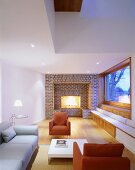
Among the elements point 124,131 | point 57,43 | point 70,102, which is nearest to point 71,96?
point 70,102

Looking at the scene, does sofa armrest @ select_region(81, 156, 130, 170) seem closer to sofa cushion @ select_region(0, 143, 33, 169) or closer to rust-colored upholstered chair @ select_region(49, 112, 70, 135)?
sofa cushion @ select_region(0, 143, 33, 169)

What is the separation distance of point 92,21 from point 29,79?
436 centimetres

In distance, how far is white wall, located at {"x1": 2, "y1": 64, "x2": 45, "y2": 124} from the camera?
6285 millimetres

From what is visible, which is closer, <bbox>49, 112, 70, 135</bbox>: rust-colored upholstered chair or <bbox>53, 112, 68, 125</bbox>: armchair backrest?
<bbox>49, 112, 70, 135</bbox>: rust-colored upholstered chair

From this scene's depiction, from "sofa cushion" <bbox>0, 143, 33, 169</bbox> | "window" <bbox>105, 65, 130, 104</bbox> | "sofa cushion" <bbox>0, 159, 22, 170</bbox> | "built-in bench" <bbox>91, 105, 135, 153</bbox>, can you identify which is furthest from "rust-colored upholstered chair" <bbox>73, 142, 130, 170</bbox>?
"window" <bbox>105, 65, 130, 104</bbox>

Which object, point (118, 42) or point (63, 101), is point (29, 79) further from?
point (118, 42)

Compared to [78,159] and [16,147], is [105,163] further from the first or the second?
[16,147]

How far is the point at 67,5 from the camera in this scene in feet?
14.9

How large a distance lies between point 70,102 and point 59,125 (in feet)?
16.7

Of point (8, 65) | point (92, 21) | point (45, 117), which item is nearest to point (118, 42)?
point (92, 21)

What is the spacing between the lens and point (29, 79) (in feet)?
26.9

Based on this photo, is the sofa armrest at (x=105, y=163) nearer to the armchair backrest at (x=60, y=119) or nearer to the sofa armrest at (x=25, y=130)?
the sofa armrest at (x=25, y=130)

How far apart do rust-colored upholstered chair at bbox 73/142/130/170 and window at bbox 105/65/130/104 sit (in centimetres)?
459

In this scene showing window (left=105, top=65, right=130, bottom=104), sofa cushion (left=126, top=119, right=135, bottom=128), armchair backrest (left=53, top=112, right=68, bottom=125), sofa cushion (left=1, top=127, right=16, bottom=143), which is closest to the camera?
sofa cushion (left=1, top=127, right=16, bottom=143)
